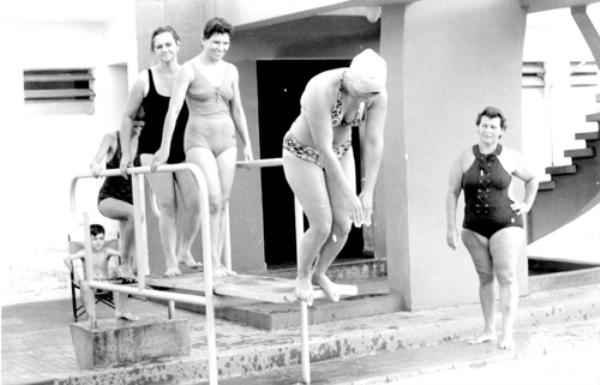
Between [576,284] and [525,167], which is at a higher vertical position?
[525,167]

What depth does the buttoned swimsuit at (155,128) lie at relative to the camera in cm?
806

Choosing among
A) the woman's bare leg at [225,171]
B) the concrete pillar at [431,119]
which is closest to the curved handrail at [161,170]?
the woman's bare leg at [225,171]

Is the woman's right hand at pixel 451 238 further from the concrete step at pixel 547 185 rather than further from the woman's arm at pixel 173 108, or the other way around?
the concrete step at pixel 547 185

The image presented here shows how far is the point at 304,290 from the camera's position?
6965 mm

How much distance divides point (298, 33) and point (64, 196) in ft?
11.0

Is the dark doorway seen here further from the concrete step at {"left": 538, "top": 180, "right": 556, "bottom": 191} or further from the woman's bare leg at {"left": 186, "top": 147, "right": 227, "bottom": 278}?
the woman's bare leg at {"left": 186, "top": 147, "right": 227, "bottom": 278}

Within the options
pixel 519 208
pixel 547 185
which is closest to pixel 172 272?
pixel 519 208

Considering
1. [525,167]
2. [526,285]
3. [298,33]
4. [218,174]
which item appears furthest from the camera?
[298,33]

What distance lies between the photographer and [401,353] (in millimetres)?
9430

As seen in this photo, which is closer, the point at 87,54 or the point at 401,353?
the point at 401,353

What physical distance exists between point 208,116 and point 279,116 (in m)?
6.00

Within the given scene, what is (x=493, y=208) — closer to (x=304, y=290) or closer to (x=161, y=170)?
(x=304, y=290)

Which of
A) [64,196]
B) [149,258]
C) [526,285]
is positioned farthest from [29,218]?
[526,285]

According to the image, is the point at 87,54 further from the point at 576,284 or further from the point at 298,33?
the point at 576,284
